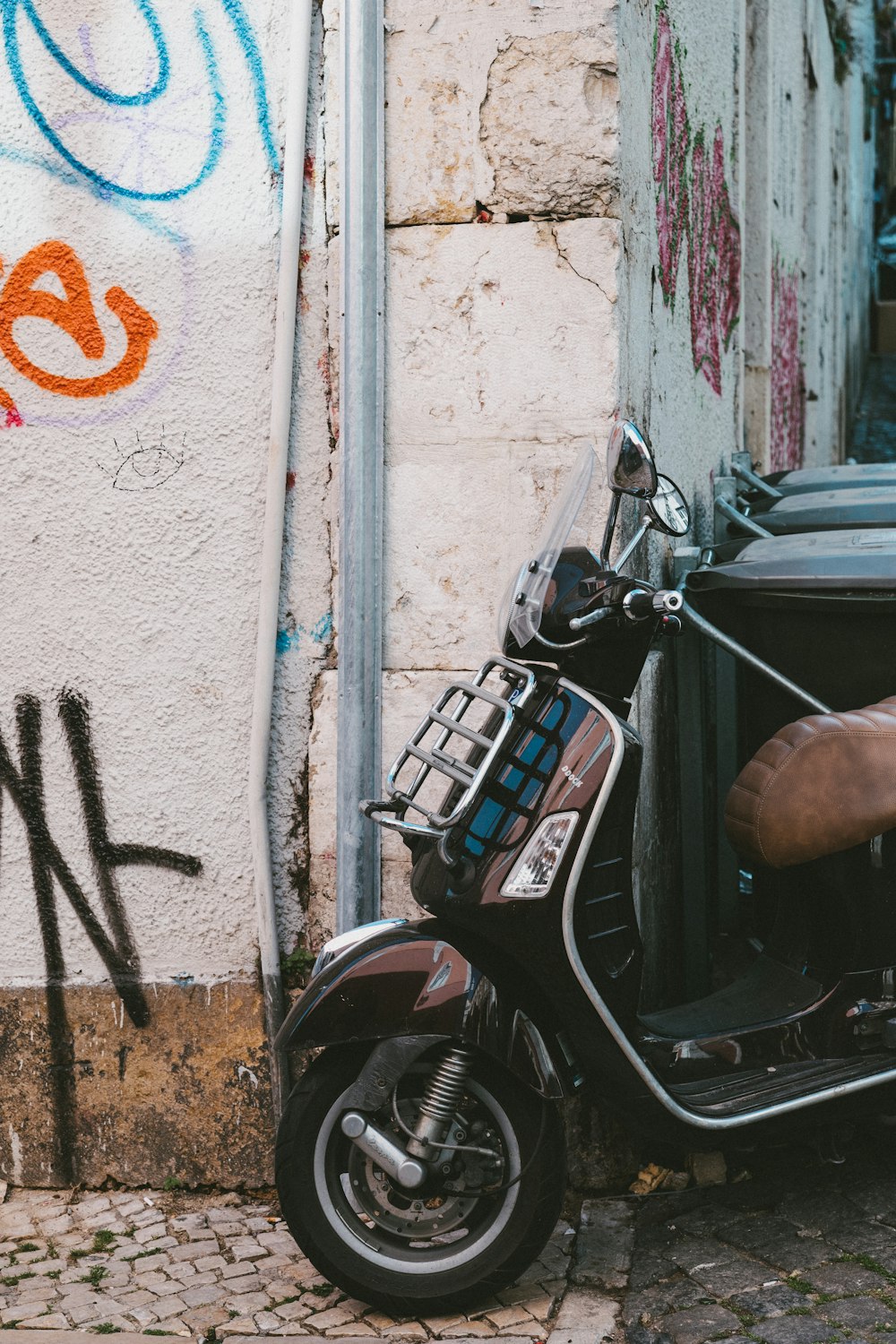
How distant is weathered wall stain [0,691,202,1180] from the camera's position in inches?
131

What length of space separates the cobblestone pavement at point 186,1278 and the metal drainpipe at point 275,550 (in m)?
0.31

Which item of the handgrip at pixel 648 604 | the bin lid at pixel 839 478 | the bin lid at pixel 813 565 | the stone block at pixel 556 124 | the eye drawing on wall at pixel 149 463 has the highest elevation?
the stone block at pixel 556 124

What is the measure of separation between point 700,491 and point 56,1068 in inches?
105

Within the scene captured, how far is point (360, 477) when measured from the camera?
3.17 metres

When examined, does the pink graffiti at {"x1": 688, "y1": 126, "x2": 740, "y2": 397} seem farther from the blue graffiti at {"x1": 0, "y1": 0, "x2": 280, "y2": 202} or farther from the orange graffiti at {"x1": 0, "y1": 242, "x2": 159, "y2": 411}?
the orange graffiti at {"x1": 0, "y1": 242, "x2": 159, "y2": 411}

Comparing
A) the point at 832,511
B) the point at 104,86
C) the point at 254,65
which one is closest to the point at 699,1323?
the point at 832,511

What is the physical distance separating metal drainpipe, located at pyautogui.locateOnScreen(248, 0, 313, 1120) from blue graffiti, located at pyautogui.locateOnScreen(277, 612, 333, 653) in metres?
0.04

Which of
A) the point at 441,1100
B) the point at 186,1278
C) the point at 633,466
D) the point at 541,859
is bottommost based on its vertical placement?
the point at 186,1278

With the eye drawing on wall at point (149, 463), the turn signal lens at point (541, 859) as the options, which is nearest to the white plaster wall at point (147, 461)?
the eye drawing on wall at point (149, 463)

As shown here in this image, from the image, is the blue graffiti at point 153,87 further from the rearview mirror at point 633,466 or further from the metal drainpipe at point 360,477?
the rearview mirror at point 633,466

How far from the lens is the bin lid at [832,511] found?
4.03 m

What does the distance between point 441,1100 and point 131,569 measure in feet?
4.75

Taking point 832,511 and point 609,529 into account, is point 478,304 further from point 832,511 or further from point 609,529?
point 832,511

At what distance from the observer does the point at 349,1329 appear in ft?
8.76
